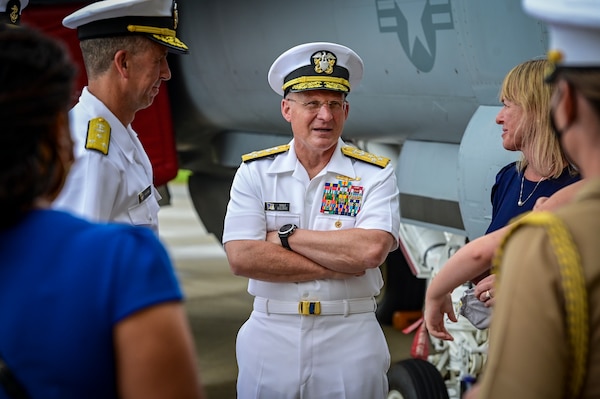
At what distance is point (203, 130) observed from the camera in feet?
23.9

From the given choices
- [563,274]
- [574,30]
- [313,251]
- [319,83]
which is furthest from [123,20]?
[563,274]

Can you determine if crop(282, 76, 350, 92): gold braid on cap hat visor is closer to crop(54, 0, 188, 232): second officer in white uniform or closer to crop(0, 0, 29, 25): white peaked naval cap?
crop(54, 0, 188, 232): second officer in white uniform

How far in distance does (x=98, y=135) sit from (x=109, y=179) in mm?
133

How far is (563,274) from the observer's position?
1276 millimetres

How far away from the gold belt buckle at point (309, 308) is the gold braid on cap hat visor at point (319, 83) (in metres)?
0.72

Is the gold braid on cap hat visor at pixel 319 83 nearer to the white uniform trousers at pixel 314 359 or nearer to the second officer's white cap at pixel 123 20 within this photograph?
the second officer's white cap at pixel 123 20

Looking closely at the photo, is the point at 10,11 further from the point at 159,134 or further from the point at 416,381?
the point at 159,134

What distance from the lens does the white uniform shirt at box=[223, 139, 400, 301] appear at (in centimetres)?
288

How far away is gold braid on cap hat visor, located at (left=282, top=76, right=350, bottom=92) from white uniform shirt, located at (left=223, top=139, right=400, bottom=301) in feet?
0.70

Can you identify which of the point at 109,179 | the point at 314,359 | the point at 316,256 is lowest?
the point at 314,359

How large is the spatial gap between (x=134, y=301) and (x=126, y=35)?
1446 mm

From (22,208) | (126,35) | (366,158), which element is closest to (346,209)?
(366,158)

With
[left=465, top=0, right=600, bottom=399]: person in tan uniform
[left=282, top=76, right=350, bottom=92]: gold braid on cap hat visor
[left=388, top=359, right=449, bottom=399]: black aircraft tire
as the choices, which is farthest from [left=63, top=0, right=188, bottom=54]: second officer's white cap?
[left=388, top=359, right=449, bottom=399]: black aircraft tire

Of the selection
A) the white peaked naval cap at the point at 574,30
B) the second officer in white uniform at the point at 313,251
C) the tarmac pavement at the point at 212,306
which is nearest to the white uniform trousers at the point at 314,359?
the second officer in white uniform at the point at 313,251
